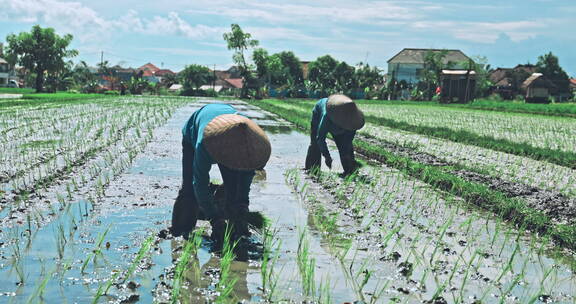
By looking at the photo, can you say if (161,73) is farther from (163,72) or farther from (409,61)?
(409,61)

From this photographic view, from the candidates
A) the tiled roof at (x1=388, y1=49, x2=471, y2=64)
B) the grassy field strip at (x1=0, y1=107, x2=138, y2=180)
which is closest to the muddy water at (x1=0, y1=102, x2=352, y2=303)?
the grassy field strip at (x1=0, y1=107, x2=138, y2=180)

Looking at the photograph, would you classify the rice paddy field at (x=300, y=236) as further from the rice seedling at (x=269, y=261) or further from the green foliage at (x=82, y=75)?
the green foliage at (x=82, y=75)

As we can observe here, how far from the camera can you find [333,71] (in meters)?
68.6

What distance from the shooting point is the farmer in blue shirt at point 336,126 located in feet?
24.9

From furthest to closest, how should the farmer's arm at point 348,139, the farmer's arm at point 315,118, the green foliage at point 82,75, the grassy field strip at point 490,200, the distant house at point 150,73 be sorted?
the distant house at point 150,73, the green foliage at point 82,75, the farmer's arm at point 315,118, the farmer's arm at point 348,139, the grassy field strip at point 490,200

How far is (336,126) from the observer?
26.2 ft

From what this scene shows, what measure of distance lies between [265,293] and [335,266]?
29.6 inches

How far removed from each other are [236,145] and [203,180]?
1.38ft

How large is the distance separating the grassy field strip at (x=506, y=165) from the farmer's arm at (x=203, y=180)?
4.66m

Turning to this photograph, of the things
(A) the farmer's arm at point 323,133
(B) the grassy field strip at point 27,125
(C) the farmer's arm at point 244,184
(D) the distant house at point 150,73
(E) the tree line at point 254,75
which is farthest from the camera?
(D) the distant house at point 150,73

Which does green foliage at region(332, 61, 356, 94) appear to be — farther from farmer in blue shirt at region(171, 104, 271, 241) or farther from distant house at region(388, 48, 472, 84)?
farmer in blue shirt at region(171, 104, 271, 241)

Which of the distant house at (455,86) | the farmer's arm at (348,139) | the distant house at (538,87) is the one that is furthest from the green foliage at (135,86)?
the farmer's arm at (348,139)

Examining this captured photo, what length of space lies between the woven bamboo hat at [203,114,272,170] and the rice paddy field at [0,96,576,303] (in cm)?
57

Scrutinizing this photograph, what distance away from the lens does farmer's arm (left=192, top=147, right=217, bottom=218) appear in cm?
430
